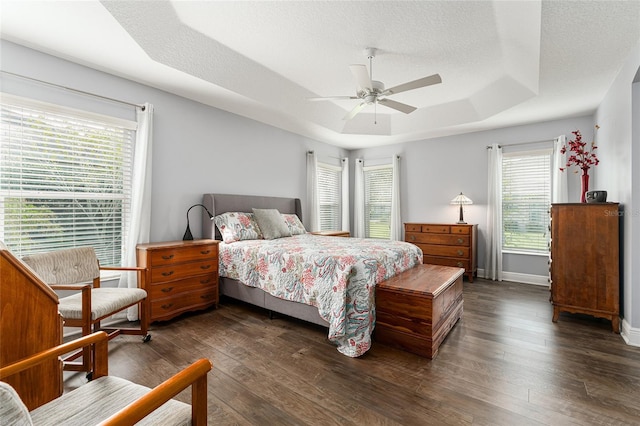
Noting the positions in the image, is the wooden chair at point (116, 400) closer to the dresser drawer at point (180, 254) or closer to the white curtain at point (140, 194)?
the dresser drawer at point (180, 254)

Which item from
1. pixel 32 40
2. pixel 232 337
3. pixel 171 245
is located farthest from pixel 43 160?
pixel 232 337

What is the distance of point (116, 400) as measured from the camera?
1.11 meters

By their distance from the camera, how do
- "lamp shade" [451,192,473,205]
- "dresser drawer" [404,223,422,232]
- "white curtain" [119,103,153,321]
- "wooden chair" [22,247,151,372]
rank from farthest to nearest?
1. "dresser drawer" [404,223,422,232]
2. "lamp shade" [451,192,473,205]
3. "white curtain" [119,103,153,321]
4. "wooden chair" [22,247,151,372]

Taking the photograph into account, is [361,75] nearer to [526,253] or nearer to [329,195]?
[329,195]

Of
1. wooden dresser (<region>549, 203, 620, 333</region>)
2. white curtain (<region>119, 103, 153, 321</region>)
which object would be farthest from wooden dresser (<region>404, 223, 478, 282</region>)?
white curtain (<region>119, 103, 153, 321</region>)

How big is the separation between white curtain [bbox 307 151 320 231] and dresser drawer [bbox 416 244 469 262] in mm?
2047

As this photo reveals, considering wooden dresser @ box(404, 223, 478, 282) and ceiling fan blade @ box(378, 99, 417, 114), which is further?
wooden dresser @ box(404, 223, 478, 282)

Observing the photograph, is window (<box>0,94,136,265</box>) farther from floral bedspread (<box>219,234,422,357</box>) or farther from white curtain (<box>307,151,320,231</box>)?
white curtain (<box>307,151,320,231</box>)

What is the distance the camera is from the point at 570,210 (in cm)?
308

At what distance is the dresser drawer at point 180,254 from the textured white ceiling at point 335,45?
6.14 feet

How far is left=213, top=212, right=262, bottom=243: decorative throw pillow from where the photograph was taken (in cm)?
376

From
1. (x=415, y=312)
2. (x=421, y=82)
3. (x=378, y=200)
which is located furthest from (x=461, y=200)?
(x=415, y=312)

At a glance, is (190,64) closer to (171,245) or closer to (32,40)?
(32,40)

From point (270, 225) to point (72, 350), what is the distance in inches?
116
